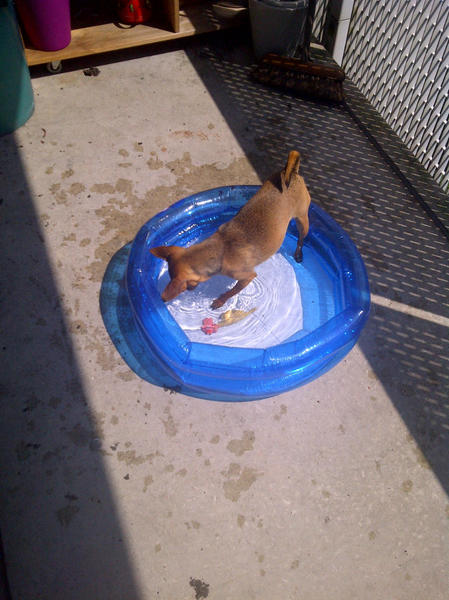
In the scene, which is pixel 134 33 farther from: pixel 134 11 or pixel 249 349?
pixel 249 349

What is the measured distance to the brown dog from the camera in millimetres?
2830

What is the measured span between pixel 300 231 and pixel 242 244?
2.33ft

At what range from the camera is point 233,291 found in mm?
3234

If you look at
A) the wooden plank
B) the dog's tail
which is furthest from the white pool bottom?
the wooden plank

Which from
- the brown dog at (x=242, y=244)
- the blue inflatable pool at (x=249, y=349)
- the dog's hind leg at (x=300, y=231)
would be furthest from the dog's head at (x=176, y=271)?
the dog's hind leg at (x=300, y=231)

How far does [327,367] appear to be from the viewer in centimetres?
323

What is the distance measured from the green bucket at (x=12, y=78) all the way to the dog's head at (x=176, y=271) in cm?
231

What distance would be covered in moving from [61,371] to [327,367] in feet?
5.57

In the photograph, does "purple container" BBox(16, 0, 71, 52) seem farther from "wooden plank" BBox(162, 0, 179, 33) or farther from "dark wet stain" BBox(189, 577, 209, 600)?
"dark wet stain" BBox(189, 577, 209, 600)

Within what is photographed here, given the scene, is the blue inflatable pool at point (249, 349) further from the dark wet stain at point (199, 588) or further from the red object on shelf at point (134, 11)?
the red object on shelf at point (134, 11)

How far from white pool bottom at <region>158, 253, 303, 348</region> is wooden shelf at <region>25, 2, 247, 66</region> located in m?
2.50

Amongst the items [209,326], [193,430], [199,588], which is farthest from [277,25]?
[199,588]

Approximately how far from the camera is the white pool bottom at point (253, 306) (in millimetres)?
3361

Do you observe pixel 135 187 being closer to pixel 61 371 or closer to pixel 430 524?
pixel 61 371
